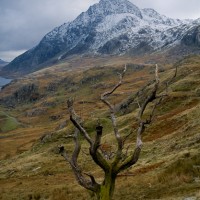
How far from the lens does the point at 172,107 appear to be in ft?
268

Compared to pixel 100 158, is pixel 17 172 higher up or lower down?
lower down

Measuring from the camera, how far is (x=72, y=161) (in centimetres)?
1441

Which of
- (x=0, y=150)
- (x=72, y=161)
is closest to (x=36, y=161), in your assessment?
(x=72, y=161)

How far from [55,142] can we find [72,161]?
76.3 metres

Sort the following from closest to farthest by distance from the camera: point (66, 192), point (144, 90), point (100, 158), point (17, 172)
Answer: point (100, 158)
point (66, 192)
point (17, 172)
point (144, 90)

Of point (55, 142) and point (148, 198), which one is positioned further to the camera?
point (55, 142)

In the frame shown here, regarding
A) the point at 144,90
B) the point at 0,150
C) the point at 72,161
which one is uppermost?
the point at 72,161

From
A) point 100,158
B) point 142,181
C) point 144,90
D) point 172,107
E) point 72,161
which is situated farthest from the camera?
point 144,90

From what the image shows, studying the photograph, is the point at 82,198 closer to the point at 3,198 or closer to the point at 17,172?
the point at 3,198

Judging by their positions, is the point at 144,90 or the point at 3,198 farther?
the point at 144,90

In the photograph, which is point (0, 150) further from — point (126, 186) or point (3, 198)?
point (126, 186)

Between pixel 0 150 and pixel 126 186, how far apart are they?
5029 inches

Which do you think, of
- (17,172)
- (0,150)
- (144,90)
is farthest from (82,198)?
(0,150)

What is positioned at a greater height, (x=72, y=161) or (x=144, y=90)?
(x=72, y=161)
